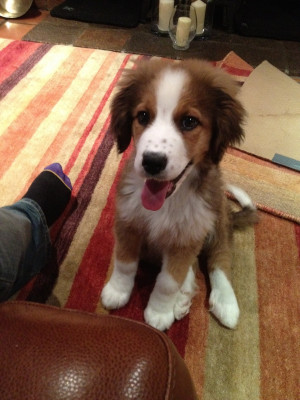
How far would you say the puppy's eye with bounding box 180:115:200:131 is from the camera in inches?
41.1

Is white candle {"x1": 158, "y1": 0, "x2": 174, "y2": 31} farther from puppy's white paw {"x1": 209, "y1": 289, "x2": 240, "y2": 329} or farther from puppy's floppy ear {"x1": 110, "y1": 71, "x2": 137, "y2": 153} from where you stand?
puppy's white paw {"x1": 209, "y1": 289, "x2": 240, "y2": 329}

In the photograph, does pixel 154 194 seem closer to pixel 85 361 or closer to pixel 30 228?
pixel 30 228

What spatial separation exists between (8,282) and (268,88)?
2245mm

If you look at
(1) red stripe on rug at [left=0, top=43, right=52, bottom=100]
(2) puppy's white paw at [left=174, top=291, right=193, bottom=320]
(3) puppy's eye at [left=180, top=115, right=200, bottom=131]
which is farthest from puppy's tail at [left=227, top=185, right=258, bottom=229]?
(1) red stripe on rug at [left=0, top=43, right=52, bottom=100]

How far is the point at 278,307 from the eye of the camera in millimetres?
1444

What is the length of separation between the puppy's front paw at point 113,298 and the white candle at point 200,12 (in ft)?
9.40

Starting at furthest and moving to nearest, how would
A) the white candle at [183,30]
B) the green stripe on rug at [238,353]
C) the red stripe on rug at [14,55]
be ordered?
the white candle at [183,30] < the red stripe on rug at [14,55] < the green stripe on rug at [238,353]

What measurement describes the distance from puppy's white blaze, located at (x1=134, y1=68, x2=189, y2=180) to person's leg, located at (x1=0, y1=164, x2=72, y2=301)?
1.53ft

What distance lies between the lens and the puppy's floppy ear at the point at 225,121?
1.11 metres

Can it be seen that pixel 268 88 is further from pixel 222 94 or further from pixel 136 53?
pixel 222 94

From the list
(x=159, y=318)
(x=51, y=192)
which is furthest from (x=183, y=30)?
(x=159, y=318)

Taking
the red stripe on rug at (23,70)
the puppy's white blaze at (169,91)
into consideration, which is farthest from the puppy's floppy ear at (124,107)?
the red stripe on rug at (23,70)

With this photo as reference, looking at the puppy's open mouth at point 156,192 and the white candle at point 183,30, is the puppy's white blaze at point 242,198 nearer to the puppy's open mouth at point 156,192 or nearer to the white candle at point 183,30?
the puppy's open mouth at point 156,192

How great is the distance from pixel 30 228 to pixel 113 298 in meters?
0.42
